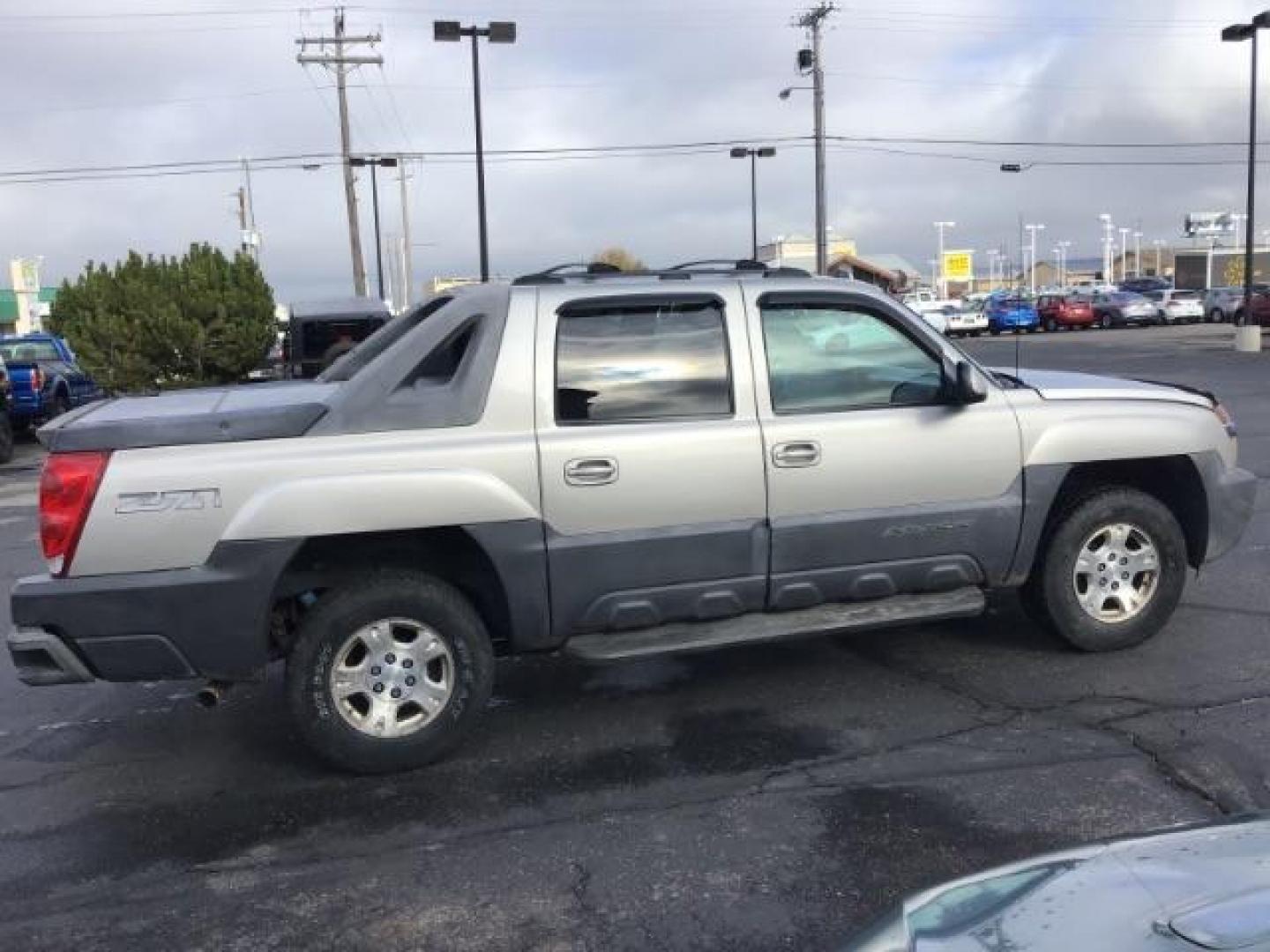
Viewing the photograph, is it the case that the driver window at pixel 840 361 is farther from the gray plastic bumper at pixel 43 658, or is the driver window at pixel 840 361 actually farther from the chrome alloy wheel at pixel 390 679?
the gray plastic bumper at pixel 43 658

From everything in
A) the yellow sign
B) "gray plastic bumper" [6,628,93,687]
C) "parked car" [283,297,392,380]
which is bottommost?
"gray plastic bumper" [6,628,93,687]

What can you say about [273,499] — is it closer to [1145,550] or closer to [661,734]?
[661,734]

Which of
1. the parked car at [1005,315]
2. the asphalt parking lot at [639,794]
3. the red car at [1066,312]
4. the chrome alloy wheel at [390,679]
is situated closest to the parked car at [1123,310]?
the red car at [1066,312]

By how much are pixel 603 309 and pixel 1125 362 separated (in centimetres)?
2525

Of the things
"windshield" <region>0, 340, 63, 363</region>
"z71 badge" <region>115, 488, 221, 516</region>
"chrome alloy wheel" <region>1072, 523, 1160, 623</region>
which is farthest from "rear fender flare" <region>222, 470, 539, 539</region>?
"windshield" <region>0, 340, 63, 363</region>

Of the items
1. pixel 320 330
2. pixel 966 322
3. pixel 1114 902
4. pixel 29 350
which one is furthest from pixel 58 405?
pixel 966 322

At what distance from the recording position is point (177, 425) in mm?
4266

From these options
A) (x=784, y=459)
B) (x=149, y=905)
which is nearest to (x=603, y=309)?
(x=784, y=459)

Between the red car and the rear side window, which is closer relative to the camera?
the rear side window

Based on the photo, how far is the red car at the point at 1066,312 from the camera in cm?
4931

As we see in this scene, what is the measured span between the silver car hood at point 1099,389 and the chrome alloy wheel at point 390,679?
3046 mm

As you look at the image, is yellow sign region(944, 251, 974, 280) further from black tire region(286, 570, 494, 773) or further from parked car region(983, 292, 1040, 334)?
black tire region(286, 570, 494, 773)

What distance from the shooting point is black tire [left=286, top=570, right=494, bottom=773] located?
4.40 meters

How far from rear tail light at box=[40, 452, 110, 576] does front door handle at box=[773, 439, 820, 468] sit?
2574 mm
